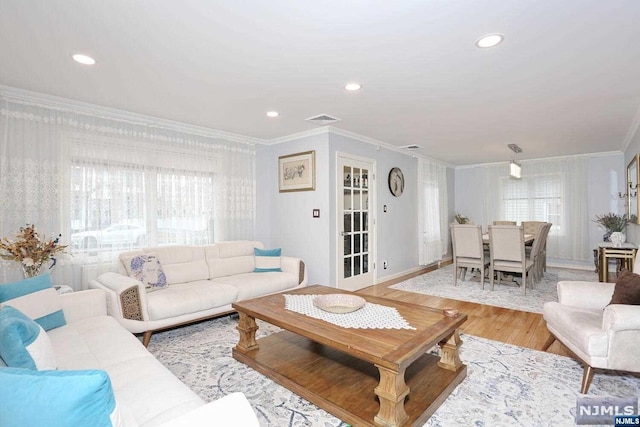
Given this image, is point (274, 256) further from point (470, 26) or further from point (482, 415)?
point (470, 26)

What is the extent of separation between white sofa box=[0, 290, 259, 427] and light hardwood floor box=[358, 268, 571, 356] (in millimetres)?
2658

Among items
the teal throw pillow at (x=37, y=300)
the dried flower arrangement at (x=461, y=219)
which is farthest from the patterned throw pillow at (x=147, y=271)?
the dried flower arrangement at (x=461, y=219)

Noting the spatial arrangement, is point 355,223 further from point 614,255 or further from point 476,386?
point 614,255

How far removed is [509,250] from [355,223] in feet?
7.57

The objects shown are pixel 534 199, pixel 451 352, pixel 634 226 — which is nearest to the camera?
pixel 451 352

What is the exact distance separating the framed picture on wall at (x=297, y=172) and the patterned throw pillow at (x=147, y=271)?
86.2 inches

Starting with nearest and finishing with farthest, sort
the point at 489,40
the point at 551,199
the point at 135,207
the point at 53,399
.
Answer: the point at 53,399 < the point at 489,40 < the point at 135,207 < the point at 551,199

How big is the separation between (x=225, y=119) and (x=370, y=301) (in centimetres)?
278

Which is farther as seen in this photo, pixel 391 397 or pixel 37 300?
pixel 37 300

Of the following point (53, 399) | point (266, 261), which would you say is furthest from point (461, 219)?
point (53, 399)

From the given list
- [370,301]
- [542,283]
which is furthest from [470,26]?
[542,283]

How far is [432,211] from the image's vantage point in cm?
700

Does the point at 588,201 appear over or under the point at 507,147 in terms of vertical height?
under

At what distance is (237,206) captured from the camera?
472 centimetres
